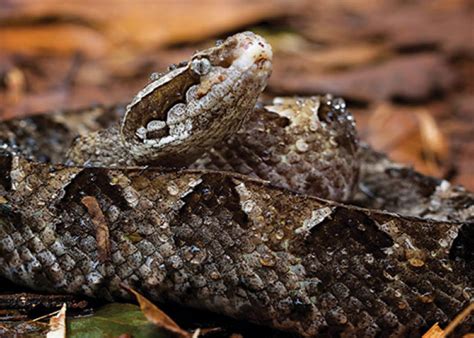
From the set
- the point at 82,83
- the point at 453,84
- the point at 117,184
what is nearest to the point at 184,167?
the point at 117,184

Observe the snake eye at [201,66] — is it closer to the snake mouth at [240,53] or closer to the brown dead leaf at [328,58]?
the snake mouth at [240,53]

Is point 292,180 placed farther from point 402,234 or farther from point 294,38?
point 294,38

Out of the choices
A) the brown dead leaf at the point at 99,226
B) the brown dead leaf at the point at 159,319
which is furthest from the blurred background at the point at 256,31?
the brown dead leaf at the point at 159,319

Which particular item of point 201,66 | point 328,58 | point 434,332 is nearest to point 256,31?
point 328,58

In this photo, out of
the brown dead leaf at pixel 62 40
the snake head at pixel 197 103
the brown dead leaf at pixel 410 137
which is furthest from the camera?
the brown dead leaf at pixel 62 40

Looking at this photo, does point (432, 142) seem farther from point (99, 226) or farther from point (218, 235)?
point (99, 226)
